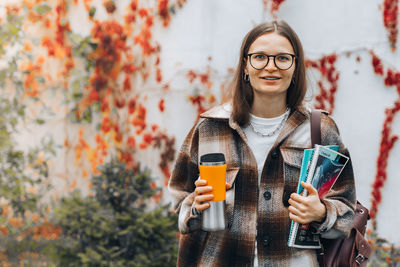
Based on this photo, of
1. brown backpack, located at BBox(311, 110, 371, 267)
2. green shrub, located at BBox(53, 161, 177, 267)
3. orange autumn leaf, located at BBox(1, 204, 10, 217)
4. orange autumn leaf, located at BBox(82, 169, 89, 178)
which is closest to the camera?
brown backpack, located at BBox(311, 110, 371, 267)

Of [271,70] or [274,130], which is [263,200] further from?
[271,70]

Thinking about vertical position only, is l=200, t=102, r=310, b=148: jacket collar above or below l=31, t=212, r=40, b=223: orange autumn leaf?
above

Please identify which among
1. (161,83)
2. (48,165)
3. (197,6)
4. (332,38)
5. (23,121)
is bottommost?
(48,165)

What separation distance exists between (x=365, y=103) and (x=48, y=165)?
2953 mm

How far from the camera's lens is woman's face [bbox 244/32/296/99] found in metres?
1.83

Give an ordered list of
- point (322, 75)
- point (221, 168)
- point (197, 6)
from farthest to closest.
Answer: point (197, 6) < point (322, 75) < point (221, 168)

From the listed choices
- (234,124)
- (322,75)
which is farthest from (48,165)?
(234,124)

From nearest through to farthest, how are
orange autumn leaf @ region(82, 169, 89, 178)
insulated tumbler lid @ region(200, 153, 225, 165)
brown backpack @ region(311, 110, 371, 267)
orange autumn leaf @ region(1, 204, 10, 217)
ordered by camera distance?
1. insulated tumbler lid @ region(200, 153, 225, 165)
2. brown backpack @ region(311, 110, 371, 267)
3. orange autumn leaf @ region(1, 204, 10, 217)
4. orange autumn leaf @ region(82, 169, 89, 178)

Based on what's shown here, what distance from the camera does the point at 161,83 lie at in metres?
4.46

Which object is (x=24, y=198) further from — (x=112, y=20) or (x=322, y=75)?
(x=322, y=75)

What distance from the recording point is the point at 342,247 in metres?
1.84

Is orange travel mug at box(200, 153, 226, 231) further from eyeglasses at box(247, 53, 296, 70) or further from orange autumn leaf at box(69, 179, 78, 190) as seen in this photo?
orange autumn leaf at box(69, 179, 78, 190)

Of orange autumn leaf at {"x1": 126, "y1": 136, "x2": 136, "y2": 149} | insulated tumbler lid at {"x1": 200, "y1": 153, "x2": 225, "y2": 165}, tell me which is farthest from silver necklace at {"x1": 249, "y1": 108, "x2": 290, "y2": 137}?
orange autumn leaf at {"x1": 126, "y1": 136, "x2": 136, "y2": 149}

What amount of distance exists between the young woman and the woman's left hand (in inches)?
1.0
